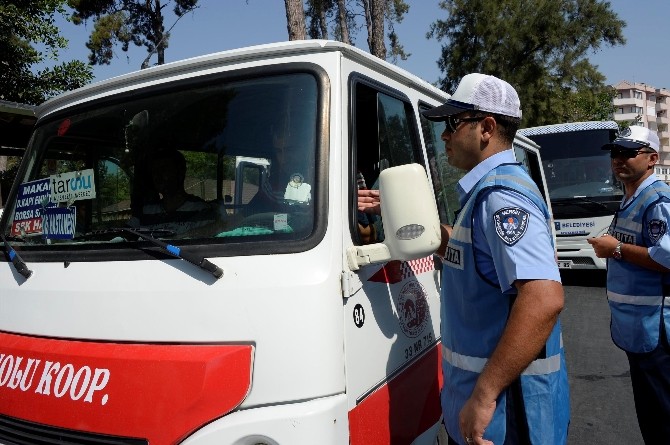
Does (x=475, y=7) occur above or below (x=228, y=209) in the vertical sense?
above

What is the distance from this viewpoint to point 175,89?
7.63ft

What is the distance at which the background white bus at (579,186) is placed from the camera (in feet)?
34.2

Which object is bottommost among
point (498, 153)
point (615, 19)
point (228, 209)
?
point (228, 209)

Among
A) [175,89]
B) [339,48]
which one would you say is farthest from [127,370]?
[339,48]

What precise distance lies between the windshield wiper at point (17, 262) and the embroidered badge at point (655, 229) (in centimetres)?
286

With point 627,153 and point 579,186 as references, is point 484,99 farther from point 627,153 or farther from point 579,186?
point 579,186

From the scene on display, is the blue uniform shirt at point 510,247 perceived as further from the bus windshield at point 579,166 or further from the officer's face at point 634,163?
the bus windshield at point 579,166

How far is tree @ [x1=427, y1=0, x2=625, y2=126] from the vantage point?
26.6 m

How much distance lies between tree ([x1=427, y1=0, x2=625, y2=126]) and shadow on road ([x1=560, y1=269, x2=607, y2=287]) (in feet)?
49.8

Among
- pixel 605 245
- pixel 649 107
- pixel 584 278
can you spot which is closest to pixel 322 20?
pixel 584 278

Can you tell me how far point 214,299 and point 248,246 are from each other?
213mm

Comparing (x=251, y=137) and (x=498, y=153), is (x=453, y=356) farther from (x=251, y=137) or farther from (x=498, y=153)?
(x=251, y=137)

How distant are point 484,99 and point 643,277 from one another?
5.35 feet

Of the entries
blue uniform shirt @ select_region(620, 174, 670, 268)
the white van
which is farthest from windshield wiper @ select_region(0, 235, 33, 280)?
blue uniform shirt @ select_region(620, 174, 670, 268)
